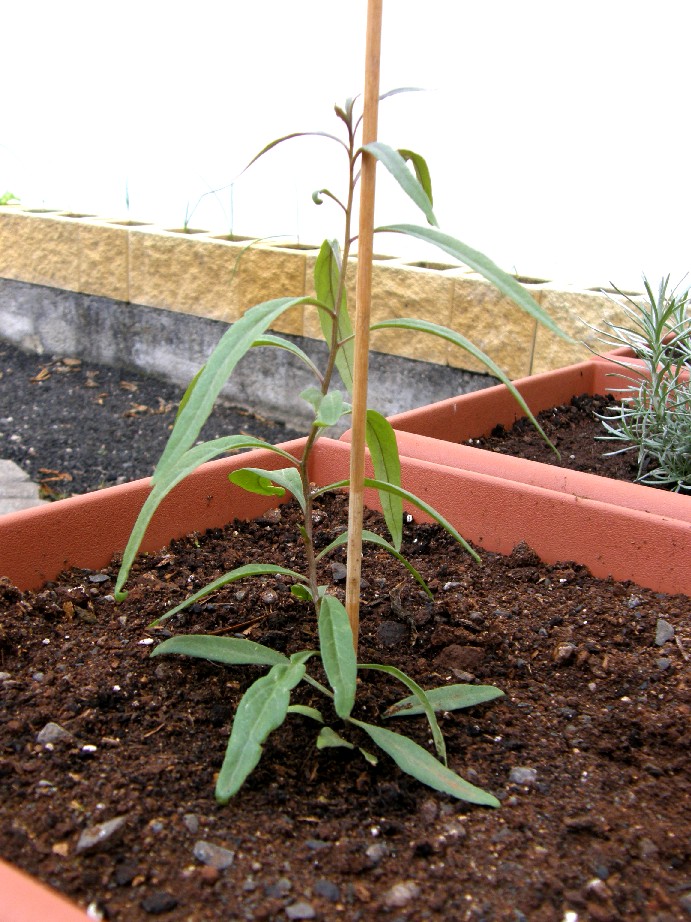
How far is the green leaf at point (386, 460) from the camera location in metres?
1.21

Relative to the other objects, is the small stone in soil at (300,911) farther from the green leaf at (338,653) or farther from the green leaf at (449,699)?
the green leaf at (449,699)

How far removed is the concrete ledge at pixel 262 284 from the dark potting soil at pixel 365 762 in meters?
1.62

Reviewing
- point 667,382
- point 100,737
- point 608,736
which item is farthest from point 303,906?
point 667,382

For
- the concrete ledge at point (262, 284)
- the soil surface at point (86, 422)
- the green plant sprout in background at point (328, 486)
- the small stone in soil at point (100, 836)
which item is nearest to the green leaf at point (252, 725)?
the green plant sprout in background at point (328, 486)

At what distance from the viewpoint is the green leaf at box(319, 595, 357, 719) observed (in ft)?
3.11

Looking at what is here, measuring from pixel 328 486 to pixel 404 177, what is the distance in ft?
1.25

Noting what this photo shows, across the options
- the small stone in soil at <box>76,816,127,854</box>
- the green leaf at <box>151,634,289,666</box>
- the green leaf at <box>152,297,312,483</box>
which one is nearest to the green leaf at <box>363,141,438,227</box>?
the green leaf at <box>152,297,312,483</box>

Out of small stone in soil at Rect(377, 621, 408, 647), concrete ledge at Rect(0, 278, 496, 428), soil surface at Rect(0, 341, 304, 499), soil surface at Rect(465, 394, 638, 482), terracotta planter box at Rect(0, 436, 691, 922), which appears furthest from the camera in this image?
concrete ledge at Rect(0, 278, 496, 428)

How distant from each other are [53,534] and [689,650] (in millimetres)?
945

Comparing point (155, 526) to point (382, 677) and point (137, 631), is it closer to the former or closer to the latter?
point (137, 631)

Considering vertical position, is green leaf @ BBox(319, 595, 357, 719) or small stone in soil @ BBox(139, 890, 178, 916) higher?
green leaf @ BBox(319, 595, 357, 719)

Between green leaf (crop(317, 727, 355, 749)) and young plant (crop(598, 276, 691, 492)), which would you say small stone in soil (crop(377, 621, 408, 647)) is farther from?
young plant (crop(598, 276, 691, 492))

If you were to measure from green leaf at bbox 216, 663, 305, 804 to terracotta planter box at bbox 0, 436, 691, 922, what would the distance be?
58cm

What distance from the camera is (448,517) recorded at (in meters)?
1.72
